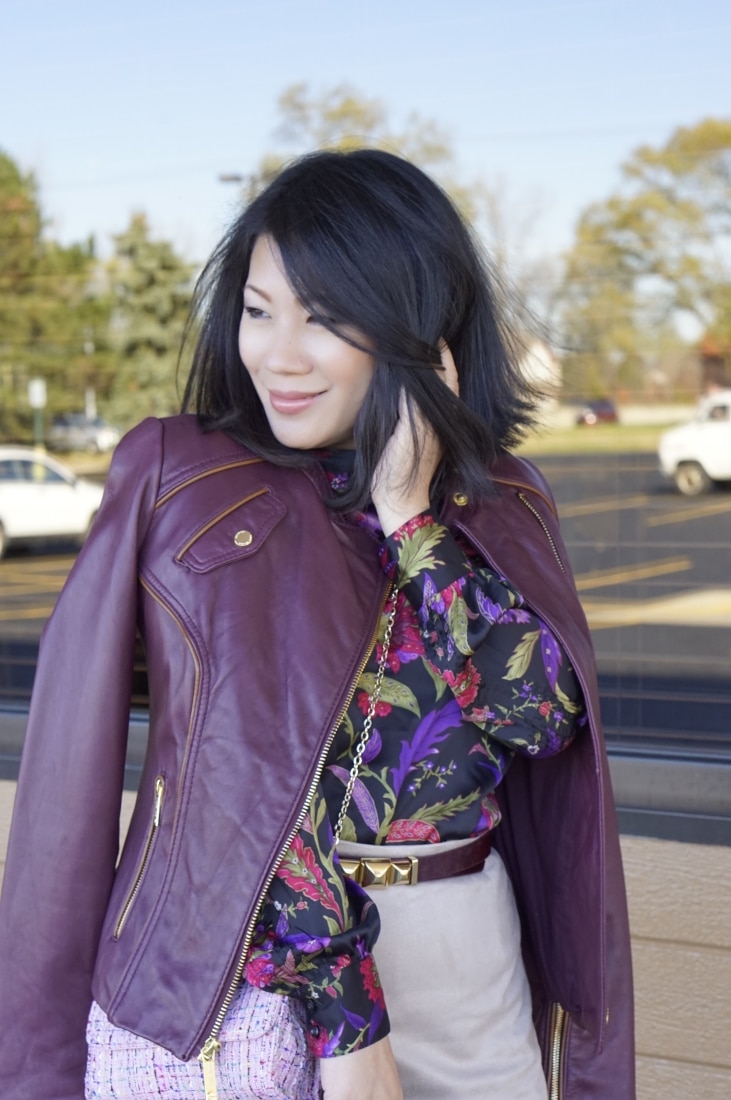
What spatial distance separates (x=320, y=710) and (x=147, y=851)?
190 millimetres

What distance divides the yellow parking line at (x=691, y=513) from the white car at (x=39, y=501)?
424 centimetres

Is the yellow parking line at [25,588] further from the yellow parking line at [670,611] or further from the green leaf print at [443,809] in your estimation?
the green leaf print at [443,809]

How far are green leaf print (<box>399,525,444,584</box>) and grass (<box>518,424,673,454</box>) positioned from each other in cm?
815

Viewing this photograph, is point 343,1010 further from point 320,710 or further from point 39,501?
point 39,501

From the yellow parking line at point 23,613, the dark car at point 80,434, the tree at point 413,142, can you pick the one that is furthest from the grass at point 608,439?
the dark car at point 80,434

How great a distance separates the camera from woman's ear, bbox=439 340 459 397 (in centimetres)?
121

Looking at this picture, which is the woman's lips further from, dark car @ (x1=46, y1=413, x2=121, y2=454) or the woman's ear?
dark car @ (x1=46, y1=413, x2=121, y2=454)

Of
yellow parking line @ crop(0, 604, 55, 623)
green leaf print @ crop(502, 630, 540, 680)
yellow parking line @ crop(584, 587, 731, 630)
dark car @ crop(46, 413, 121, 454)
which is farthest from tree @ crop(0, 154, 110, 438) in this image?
green leaf print @ crop(502, 630, 540, 680)

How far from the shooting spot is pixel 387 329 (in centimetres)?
113

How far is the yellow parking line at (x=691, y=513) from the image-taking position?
8.89 meters

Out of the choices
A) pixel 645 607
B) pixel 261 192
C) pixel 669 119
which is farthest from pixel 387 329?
pixel 669 119

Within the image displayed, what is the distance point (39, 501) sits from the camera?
9820mm

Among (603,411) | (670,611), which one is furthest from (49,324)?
(670,611)

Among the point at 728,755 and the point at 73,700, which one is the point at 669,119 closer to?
the point at 728,755
